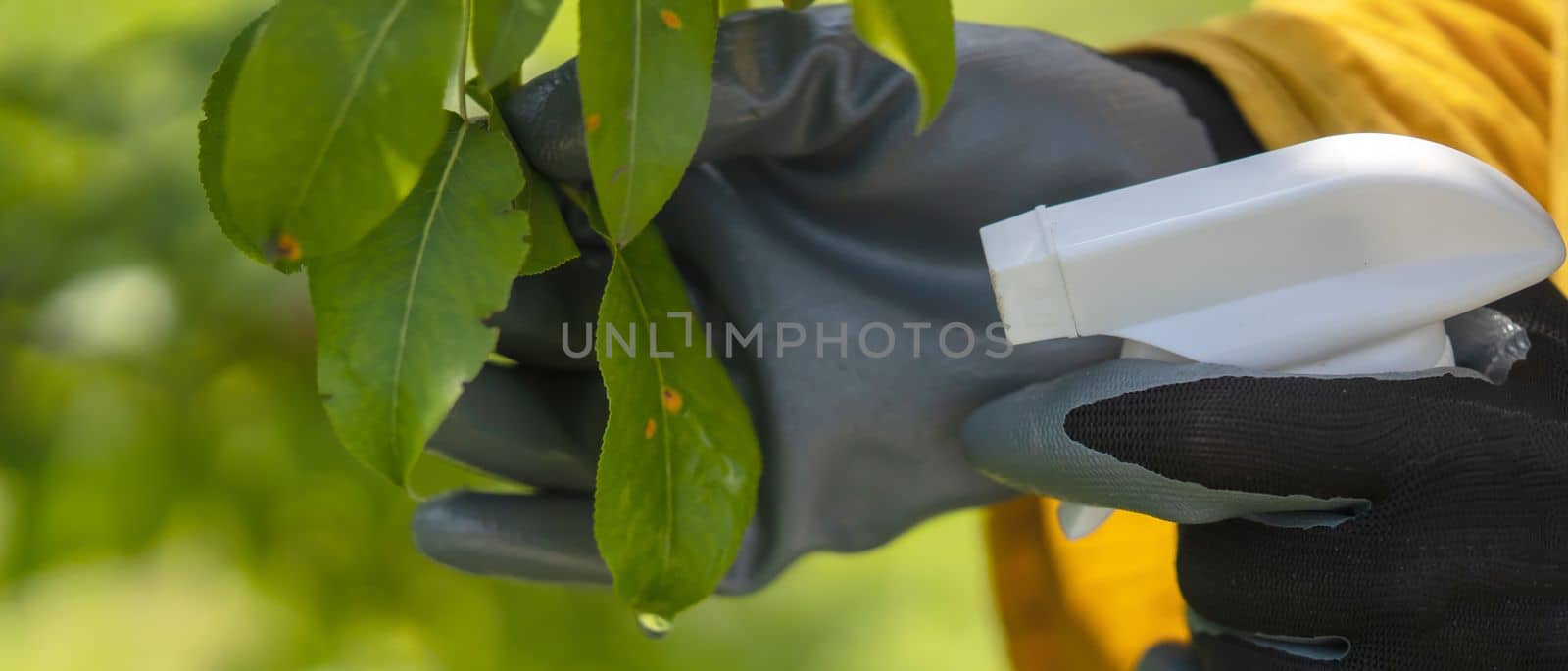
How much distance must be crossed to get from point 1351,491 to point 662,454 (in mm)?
235

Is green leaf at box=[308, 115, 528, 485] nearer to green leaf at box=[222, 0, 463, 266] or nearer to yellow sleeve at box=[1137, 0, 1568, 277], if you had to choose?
green leaf at box=[222, 0, 463, 266]

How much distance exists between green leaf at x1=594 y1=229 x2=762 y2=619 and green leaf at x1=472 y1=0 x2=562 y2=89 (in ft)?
0.23

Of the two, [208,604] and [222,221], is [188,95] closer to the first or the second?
[208,604]

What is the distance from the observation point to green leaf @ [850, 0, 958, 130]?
33 cm

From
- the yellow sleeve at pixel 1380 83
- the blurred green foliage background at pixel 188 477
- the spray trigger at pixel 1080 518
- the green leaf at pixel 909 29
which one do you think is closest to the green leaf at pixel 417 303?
the green leaf at pixel 909 29

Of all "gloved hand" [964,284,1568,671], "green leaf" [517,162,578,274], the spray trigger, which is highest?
"green leaf" [517,162,578,274]

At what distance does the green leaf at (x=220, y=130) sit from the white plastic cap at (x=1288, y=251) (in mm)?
242

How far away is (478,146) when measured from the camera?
0.34m

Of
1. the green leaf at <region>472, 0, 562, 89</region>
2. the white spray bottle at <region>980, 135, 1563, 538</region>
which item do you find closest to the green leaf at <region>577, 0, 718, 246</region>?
the green leaf at <region>472, 0, 562, 89</region>

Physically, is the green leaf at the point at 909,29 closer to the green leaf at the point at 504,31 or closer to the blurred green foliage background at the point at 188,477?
the green leaf at the point at 504,31

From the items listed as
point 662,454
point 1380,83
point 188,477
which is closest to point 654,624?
point 662,454

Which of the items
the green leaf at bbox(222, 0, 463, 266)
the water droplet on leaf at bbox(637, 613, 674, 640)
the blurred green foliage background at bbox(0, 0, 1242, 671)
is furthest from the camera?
the blurred green foliage background at bbox(0, 0, 1242, 671)

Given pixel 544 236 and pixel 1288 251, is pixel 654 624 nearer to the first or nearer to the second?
pixel 544 236

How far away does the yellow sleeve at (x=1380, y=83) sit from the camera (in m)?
0.53
